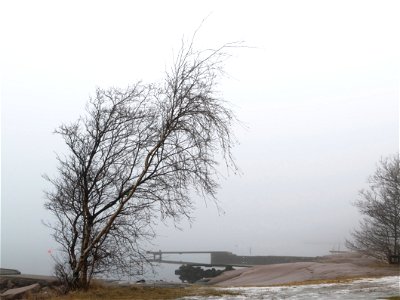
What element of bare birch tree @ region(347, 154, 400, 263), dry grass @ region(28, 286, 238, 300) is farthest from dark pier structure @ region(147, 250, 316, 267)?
dry grass @ region(28, 286, 238, 300)

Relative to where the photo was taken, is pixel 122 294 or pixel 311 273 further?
pixel 311 273

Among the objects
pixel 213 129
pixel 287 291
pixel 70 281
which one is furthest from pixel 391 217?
pixel 70 281

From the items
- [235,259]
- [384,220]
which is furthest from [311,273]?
[235,259]

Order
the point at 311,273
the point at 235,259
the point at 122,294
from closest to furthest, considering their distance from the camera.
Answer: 1. the point at 122,294
2. the point at 311,273
3. the point at 235,259

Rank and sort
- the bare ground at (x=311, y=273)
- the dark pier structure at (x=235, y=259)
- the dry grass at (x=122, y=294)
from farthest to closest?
the dark pier structure at (x=235, y=259)
the bare ground at (x=311, y=273)
the dry grass at (x=122, y=294)

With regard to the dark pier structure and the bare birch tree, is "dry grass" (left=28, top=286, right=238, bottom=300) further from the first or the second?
the dark pier structure

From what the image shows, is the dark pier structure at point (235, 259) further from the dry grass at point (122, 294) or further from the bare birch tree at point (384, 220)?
→ the dry grass at point (122, 294)

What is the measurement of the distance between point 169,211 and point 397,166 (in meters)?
17.1

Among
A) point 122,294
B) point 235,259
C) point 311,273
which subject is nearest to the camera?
point 122,294

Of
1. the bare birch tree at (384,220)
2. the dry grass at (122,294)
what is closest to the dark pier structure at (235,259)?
the bare birch tree at (384,220)

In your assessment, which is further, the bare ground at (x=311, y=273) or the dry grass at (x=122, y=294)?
the bare ground at (x=311, y=273)

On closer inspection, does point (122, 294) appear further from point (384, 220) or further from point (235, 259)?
point (235, 259)

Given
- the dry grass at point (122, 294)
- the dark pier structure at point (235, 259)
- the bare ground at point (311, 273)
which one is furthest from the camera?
the dark pier structure at point (235, 259)

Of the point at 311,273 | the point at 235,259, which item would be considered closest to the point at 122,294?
the point at 311,273
